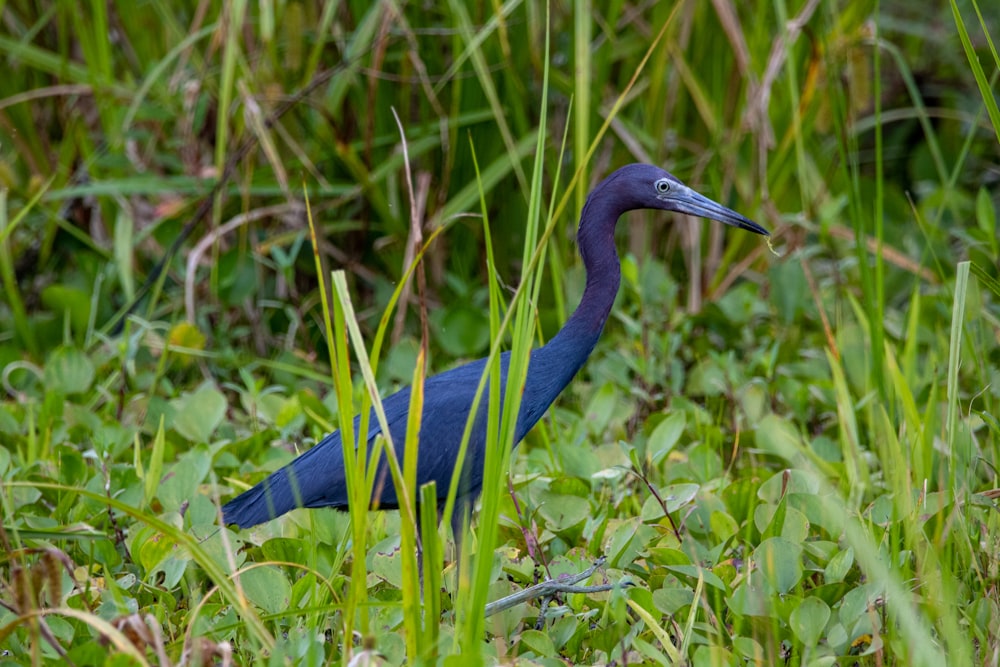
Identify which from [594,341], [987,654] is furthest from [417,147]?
[987,654]

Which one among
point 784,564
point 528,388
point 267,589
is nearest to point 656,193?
point 528,388

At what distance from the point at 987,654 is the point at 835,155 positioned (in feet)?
Answer: 9.98

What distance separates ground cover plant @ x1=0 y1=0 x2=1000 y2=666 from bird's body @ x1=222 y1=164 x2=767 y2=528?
0.34 feet

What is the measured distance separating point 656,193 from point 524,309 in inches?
44.8

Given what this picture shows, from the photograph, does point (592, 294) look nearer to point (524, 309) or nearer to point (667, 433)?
point (667, 433)

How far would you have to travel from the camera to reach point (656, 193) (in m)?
2.96

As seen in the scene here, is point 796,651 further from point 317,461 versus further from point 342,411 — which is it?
point 317,461

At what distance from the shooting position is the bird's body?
2.83 metres

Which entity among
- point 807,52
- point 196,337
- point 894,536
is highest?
point 807,52

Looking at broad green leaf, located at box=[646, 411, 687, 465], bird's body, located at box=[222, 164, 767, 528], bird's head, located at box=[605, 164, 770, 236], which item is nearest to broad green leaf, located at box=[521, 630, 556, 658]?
bird's body, located at box=[222, 164, 767, 528]

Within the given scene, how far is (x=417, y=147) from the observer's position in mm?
4238

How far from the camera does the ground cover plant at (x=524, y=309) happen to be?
239 centimetres

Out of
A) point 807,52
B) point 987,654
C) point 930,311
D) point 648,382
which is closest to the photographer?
point 987,654

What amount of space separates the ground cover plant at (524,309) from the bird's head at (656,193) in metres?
0.36
